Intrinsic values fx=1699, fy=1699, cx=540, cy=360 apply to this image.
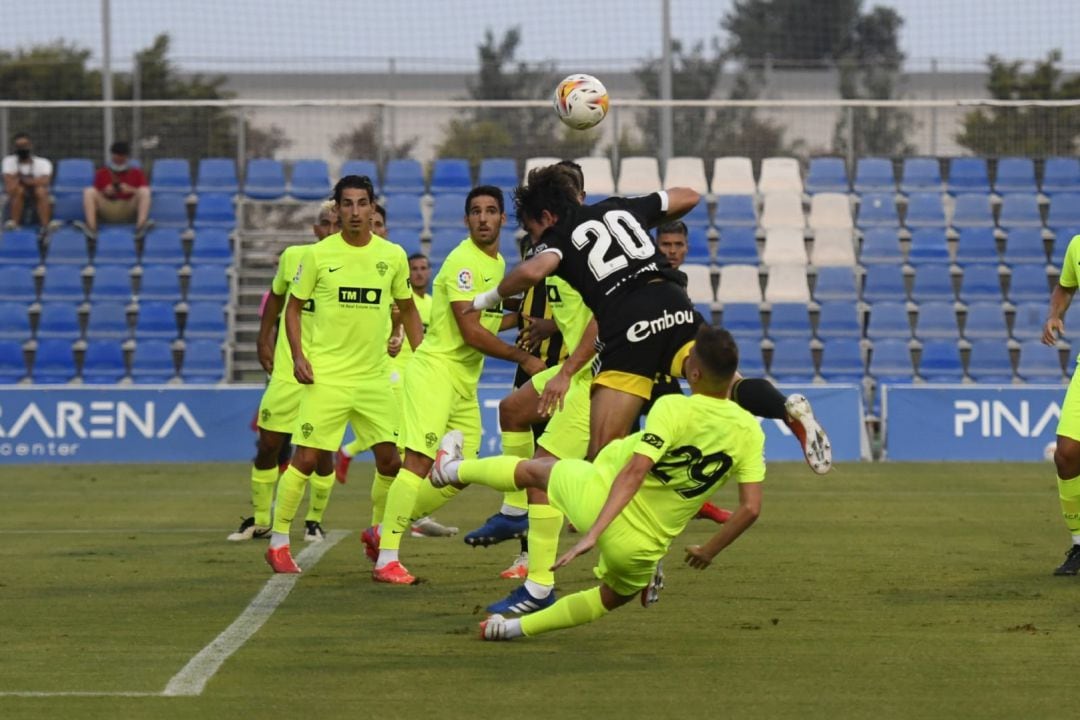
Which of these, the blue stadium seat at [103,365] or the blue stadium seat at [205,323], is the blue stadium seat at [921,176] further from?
the blue stadium seat at [103,365]

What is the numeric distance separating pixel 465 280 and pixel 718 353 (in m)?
3.05

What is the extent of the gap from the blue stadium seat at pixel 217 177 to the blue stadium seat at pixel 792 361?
28.0 ft

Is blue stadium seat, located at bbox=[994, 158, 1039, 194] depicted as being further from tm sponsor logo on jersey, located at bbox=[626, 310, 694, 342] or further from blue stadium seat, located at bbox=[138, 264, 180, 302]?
tm sponsor logo on jersey, located at bbox=[626, 310, 694, 342]

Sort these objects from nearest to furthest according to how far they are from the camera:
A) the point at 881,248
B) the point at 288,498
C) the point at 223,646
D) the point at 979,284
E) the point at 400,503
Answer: the point at 223,646 < the point at 400,503 < the point at 288,498 < the point at 979,284 < the point at 881,248

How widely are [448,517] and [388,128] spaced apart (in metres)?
12.4

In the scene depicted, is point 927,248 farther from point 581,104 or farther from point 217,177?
point 581,104

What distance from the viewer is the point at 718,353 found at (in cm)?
714

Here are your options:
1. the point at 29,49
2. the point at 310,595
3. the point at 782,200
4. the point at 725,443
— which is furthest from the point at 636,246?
the point at 29,49

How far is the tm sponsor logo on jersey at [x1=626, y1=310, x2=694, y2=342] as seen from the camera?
8391 mm

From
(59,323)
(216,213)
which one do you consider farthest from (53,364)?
(216,213)

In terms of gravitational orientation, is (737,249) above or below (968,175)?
below

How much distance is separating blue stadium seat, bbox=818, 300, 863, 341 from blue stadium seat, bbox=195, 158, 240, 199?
351 inches

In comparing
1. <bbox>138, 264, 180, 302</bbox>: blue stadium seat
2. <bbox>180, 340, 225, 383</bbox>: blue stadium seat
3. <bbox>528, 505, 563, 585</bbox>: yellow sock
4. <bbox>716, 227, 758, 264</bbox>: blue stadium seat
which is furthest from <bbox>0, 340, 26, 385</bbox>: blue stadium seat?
A: <bbox>528, 505, 563, 585</bbox>: yellow sock

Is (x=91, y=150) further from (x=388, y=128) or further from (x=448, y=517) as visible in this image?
(x=448, y=517)
